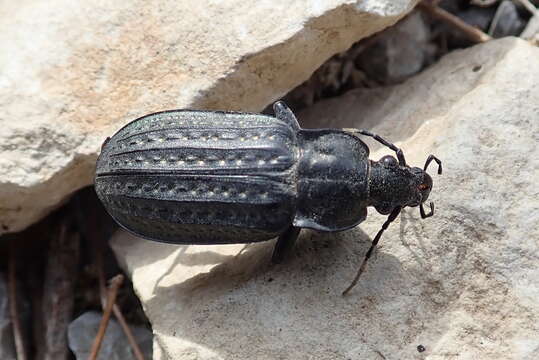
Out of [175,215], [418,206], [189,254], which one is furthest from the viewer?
[189,254]

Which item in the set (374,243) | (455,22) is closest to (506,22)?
(455,22)

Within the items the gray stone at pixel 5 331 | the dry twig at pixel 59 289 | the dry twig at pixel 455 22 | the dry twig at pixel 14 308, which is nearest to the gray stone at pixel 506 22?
the dry twig at pixel 455 22

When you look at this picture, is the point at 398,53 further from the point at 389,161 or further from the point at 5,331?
the point at 5,331

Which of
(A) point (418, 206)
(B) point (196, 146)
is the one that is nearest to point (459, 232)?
(A) point (418, 206)

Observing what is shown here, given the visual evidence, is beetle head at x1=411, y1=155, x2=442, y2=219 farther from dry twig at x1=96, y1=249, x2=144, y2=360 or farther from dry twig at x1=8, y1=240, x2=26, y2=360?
dry twig at x1=8, y1=240, x2=26, y2=360

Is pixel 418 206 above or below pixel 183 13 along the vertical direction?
→ below

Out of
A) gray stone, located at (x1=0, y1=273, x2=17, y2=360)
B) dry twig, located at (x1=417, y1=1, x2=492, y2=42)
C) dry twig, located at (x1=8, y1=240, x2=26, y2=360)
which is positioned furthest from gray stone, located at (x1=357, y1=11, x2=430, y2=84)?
gray stone, located at (x1=0, y1=273, x2=17, y2=360)

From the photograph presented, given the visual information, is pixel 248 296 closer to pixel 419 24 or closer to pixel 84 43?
pixel 84 43

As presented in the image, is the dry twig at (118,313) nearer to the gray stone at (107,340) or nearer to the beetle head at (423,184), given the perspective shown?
the gray stone at (107,340)
